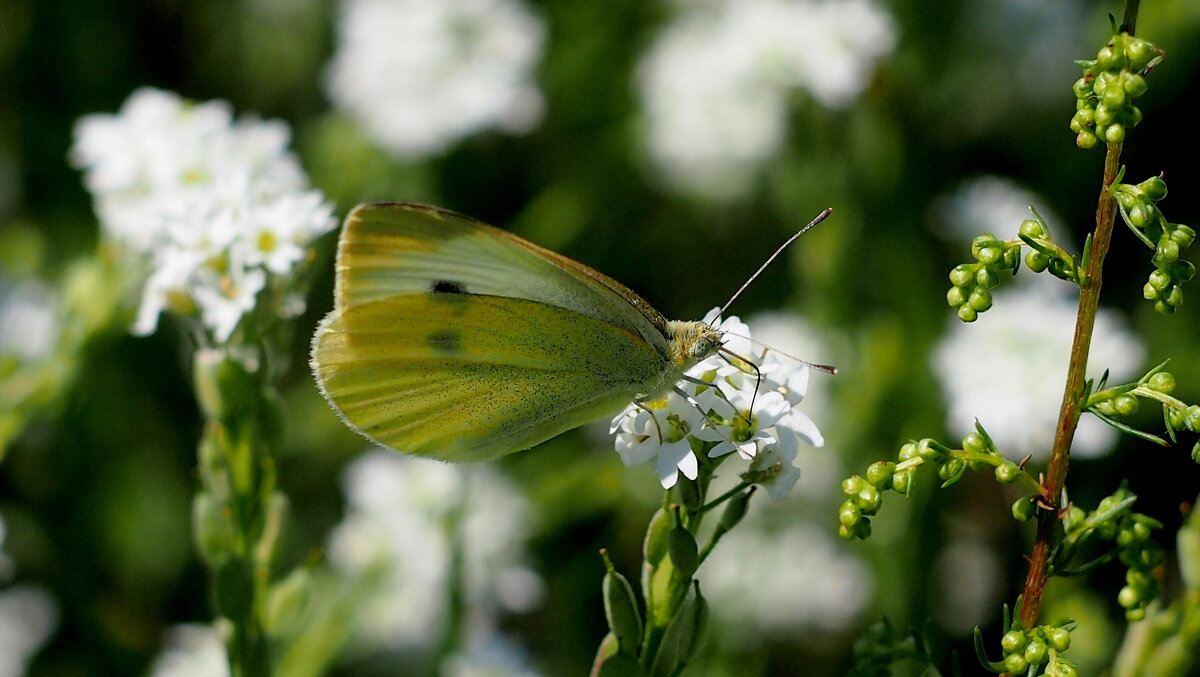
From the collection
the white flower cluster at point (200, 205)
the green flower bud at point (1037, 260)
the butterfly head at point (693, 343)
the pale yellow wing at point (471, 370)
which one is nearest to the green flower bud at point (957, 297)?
the green flower bud at point (1037, 260)

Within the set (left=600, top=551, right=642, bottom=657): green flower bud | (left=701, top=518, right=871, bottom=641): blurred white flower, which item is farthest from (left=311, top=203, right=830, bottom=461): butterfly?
(left=701, top=518, right=871, bottom=641): blurred white flower

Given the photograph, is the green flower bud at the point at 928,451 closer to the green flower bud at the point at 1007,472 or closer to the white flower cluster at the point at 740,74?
the green flower bud at the point at 1007,472

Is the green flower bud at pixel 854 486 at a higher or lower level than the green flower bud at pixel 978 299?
lower

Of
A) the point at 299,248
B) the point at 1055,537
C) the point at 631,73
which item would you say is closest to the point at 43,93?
the point at 631,73

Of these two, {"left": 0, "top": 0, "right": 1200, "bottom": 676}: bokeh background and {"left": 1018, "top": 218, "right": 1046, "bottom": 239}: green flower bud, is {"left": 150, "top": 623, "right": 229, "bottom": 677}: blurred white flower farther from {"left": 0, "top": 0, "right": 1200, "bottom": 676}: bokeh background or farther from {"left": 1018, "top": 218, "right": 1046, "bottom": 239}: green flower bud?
{"left": 1018, "top": 218, "right": 1046, "bottom": 239}: green flower bud

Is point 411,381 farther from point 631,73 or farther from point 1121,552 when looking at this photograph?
point 631,73

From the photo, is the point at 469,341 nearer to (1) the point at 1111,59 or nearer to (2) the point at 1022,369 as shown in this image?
(1) the point at 1111,59
